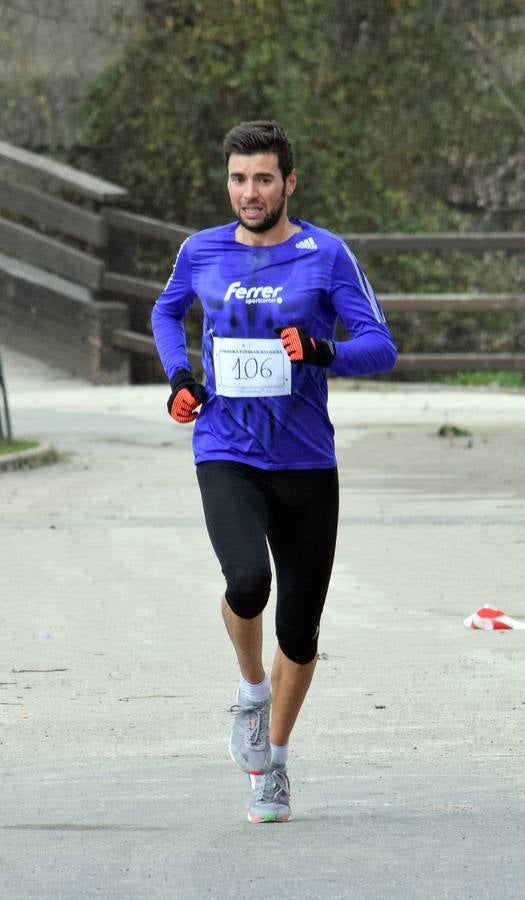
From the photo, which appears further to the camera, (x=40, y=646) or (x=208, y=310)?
(x=40, y=646)

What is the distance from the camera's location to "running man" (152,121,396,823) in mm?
5980

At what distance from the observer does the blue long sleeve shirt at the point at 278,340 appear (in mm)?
5988

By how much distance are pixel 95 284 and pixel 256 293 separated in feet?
50.4

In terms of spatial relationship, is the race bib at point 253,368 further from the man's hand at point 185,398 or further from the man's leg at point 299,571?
the man's leg at point 299,571

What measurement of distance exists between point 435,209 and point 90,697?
51.6ft

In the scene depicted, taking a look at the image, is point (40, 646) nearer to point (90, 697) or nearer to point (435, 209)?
point (90, 697)

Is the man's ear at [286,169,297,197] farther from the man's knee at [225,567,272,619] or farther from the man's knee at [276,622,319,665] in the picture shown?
the man's knee at [276,622,319,665]

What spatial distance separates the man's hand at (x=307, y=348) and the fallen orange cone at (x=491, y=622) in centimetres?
317

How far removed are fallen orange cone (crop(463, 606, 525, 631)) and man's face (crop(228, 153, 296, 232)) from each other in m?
3.18

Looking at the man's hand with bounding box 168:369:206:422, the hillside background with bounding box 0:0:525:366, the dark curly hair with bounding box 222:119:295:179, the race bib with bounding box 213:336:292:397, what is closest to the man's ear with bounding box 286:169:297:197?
the dark curly hair with bounding box 222:119:295:179

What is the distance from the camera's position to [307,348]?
5836 millimetres

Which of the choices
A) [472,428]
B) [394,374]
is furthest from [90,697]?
[394,374]

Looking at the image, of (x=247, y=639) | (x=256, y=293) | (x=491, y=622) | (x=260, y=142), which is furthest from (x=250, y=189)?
(x=491, y=622)

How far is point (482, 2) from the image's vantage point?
22766 mm
